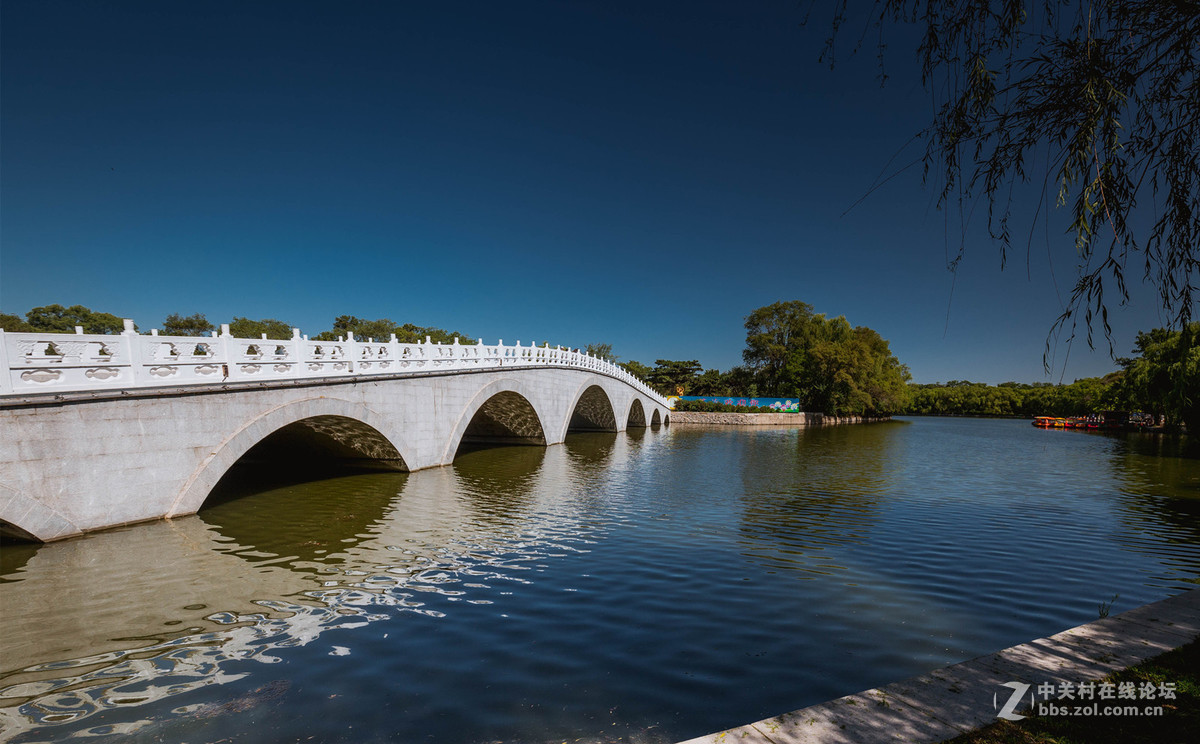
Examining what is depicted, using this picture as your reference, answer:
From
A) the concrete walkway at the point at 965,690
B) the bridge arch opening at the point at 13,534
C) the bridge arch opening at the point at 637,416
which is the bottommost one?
the bridge arch opening at the point at 13,534

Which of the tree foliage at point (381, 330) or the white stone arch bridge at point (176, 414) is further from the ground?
the tree foliage at point (381, 330)

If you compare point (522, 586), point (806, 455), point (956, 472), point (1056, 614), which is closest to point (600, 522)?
point (522, 586)

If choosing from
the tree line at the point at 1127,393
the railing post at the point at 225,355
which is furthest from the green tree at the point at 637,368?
the railing post at the point at 225,355

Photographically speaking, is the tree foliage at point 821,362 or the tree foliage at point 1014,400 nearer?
the tree foliage at point 821,362

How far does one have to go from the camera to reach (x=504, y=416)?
84.7ft

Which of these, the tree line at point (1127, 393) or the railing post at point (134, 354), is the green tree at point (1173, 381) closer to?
the tree line at point (1127, 393)

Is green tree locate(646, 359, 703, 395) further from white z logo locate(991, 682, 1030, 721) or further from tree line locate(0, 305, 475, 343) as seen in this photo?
white z logo locate(991, 682, 1030, 721)

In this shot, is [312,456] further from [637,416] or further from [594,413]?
[637,416]

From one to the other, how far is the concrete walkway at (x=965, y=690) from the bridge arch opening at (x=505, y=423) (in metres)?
19.7

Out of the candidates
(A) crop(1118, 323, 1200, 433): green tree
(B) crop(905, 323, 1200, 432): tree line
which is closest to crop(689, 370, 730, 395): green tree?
(B) crop(905, 323, 1200, 432): tree line

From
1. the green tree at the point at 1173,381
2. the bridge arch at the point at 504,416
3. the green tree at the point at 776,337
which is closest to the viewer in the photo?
the bridge arch at the point at 504,416

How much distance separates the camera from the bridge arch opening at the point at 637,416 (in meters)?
44.3

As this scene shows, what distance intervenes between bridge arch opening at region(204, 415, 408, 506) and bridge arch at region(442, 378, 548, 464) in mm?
2547

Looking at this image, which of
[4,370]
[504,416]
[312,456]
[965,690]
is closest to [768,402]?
[504,416]
